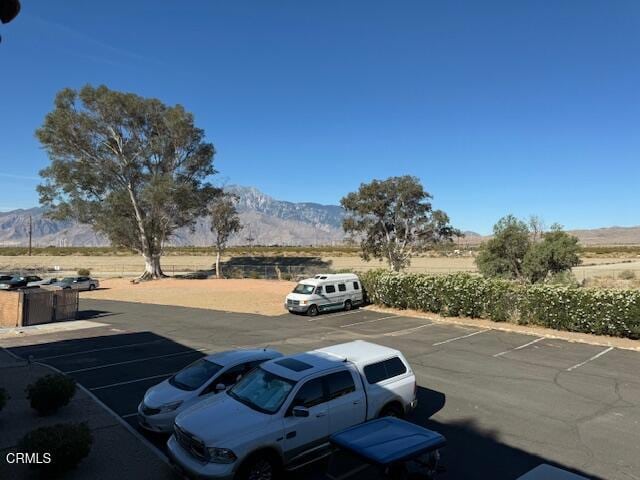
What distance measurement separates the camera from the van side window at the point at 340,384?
7.86 metres

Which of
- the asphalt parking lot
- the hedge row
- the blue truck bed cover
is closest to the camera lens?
the blue truck bed cover

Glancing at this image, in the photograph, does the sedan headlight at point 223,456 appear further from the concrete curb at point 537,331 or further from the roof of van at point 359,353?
the concrete curb at point 537,331

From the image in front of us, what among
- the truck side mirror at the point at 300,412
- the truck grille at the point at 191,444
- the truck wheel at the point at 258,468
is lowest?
the truck wheel at the point at 258,468

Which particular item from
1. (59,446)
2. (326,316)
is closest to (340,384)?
(59,446)

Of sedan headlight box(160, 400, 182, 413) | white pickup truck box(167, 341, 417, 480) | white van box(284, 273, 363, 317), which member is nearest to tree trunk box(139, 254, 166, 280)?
white van box(284, 273, 363, 317)

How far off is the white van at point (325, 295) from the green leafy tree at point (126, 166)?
29.1 meters

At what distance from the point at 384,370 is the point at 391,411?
77cm

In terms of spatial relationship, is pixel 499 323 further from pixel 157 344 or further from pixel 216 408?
pixel 216 408

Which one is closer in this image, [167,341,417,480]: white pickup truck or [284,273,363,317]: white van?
[167,341,417,480]: white pickup truck

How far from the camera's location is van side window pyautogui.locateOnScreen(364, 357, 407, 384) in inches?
338

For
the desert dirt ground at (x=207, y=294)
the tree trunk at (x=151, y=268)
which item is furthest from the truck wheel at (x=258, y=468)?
the tree trunk at (x=151, y=268)

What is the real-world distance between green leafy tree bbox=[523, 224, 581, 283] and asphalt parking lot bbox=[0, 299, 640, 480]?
1477 centimetres

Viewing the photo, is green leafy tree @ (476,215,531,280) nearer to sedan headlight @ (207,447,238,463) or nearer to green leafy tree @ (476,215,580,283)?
green leafy tree @ (476,215,580,283)

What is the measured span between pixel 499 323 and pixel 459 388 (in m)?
11.0
